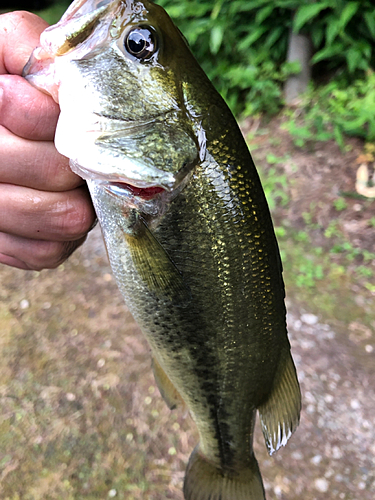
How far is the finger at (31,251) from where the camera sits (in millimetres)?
1158

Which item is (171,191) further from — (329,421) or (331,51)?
(331,51)

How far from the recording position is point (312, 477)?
2.25 m

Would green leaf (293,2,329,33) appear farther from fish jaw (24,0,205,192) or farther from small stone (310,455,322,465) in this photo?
small stone (310,455,322,465)

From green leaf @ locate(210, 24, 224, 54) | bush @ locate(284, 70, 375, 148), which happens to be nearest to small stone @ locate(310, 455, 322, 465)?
bush @ locate(284, 70, 375, 148)

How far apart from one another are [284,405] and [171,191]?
841mm

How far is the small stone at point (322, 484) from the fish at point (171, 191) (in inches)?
48.0

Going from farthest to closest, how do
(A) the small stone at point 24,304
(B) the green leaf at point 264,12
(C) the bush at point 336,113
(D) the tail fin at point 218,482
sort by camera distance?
(B) the green leaf at point 264,12 < (C) the bush at point 336,113 < (A) the small stone at point 24,304 < (D) the tail fin at point 218,482

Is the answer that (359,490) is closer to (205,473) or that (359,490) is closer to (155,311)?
(205,473)

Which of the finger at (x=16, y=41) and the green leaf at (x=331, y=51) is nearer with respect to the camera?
the finger at (x=16, y=41)

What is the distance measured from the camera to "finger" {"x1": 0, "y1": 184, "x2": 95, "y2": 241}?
1034mm

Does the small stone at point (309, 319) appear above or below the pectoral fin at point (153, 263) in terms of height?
below

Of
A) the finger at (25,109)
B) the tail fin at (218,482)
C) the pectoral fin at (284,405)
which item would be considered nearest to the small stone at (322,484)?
the tail fin at (218,482)

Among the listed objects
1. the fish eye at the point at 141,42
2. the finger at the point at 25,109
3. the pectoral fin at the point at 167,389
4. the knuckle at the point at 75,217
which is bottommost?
the pectoral fin at the point at 167,389

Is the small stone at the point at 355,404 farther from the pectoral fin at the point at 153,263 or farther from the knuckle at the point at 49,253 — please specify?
the knuckle at the point at 49,253
